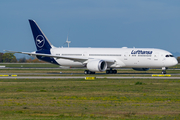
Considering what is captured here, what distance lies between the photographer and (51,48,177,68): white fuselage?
5491 cm

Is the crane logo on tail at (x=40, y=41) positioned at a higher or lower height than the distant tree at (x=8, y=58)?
higher

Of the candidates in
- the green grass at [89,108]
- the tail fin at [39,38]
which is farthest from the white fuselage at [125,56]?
the green grass at [89,108]

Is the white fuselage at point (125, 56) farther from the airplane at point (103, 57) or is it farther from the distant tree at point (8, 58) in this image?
the distant tree at point (8, 58)

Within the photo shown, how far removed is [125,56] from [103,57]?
4405 millimetres

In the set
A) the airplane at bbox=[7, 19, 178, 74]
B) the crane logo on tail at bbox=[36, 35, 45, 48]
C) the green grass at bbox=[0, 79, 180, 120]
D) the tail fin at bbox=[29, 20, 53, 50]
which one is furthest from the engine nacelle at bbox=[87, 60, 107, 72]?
the green grass at bbox=[0, 79, 180, 120]

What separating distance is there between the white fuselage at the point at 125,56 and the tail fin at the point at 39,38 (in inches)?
110

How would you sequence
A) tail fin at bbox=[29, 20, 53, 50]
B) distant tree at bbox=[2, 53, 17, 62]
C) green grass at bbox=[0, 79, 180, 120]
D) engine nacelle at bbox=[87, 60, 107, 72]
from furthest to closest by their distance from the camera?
1. distant tree at bbox=[2, 53, 17, 62]
2. tail fin at bbox=[29, 20, 53, 50]
3. engine nacelle at bbox=[87, 60, 107, 72]
4. green grass at bbox=[0, 79, 180, 120]

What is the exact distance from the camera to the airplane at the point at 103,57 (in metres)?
55.0

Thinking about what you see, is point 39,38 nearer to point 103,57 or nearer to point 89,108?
point 103,57

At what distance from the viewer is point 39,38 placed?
64688 mm

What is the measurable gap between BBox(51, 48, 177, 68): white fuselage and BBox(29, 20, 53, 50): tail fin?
278 centimetres

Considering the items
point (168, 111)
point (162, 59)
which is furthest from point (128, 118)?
point (162, 59)

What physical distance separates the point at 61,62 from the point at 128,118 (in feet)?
152

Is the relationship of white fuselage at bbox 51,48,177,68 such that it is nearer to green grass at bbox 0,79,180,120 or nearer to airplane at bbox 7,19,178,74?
airplane at bbox 7,19,178,74
